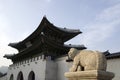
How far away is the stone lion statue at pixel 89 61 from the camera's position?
15.9 feet

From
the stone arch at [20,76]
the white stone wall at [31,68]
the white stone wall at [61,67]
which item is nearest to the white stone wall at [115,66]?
the white stone wall at [61,67]

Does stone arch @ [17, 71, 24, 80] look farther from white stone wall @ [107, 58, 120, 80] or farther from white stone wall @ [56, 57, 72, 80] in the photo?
white stone wall @ [107, 58, 120, 80]

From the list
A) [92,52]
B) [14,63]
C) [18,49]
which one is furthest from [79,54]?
[18,49]

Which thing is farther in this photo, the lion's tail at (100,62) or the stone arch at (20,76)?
the stone arch at (20,76)

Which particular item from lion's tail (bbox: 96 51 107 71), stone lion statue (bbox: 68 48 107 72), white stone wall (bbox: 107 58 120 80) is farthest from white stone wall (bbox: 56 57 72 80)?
lion's tail (bbox: 96 51 107 71)

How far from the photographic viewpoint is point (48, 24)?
86.6 ft

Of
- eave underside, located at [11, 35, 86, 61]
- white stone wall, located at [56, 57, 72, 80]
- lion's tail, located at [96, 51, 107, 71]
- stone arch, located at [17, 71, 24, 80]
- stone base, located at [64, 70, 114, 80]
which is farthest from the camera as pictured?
stone arch, located at [17, 71, 24, 80]

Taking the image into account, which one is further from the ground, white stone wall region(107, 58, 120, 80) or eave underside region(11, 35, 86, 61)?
eave underside region(11, 35, 86, 61)

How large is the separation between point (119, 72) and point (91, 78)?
1107 centimetres

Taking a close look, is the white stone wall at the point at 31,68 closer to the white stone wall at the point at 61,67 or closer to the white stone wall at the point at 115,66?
the white stone wall at the point at 61,67

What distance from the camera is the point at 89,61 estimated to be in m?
4.96

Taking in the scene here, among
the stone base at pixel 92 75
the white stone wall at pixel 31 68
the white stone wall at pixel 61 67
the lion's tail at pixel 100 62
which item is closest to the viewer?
the stone base at pixel 92 75

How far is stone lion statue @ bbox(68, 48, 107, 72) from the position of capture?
484cm

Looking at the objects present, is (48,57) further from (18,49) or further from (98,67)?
(98,67)
